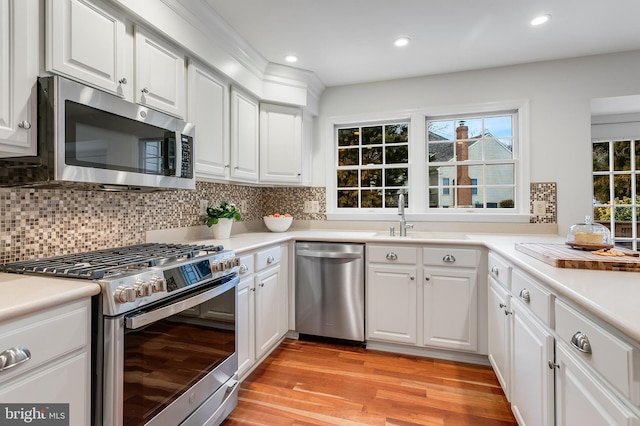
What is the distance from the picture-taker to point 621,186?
2965 mm

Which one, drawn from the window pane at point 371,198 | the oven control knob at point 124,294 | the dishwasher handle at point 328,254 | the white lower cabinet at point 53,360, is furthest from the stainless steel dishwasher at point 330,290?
the white lower cabinet at point 53,360

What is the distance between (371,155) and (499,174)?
123cm

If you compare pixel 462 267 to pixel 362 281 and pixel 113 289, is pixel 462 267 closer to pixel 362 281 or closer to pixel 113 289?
pixel 362 281

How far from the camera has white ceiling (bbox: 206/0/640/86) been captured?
2039 millimetres

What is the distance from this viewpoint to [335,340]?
110 inches

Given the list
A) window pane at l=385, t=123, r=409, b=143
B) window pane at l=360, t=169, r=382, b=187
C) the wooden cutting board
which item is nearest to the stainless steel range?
the wooden cutting board

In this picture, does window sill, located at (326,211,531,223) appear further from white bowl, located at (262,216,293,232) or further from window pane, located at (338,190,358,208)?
white bowl, located at (262,216,293,232)

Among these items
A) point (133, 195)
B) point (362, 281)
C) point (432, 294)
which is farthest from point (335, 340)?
point (133, 195)

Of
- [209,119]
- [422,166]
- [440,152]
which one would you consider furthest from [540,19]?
[209,119]

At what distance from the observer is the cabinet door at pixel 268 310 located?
→ 228cm

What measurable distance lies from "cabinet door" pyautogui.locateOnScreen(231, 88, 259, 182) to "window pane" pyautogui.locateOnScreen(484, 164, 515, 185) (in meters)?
2.18

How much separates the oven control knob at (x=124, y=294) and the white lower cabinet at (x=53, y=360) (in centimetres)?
9

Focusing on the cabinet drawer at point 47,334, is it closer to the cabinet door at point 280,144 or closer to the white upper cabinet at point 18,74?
the white upper cabinet at point 18,74

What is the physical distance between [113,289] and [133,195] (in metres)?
1.03
